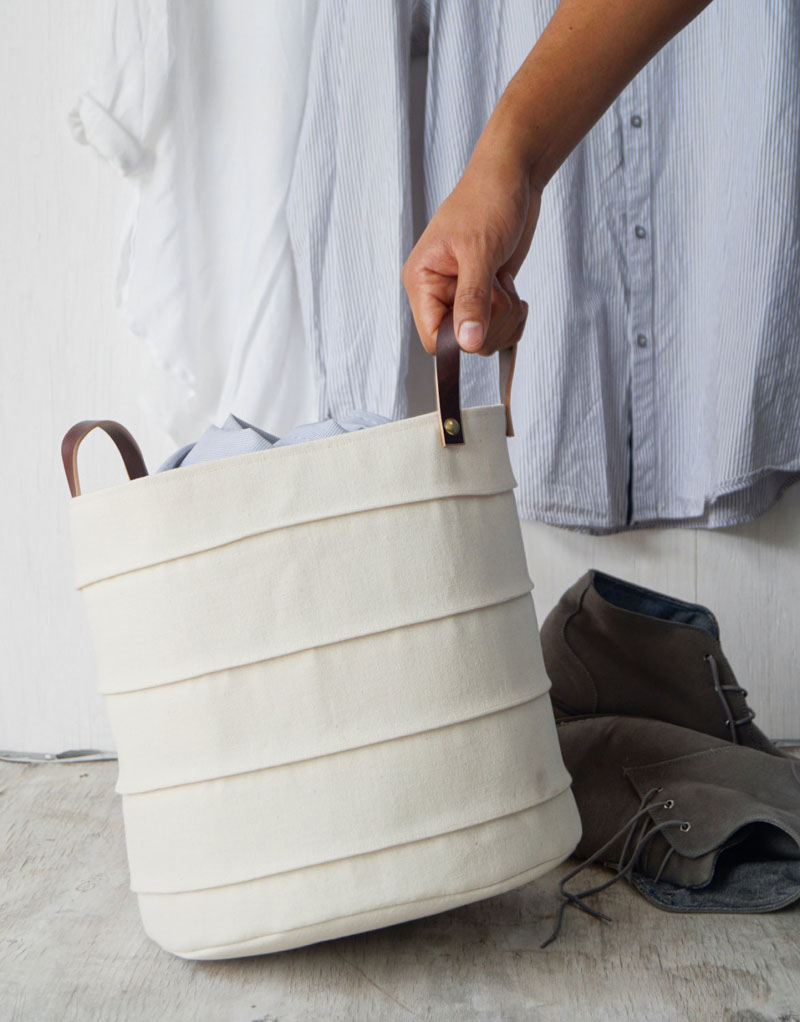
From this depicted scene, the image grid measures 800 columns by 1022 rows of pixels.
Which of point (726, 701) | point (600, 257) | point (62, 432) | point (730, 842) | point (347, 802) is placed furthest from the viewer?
point (62, 432)

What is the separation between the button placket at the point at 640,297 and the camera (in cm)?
93

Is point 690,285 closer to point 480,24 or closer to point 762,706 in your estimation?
point 480,24

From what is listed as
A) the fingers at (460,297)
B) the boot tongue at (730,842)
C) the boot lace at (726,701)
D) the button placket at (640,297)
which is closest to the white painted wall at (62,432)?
the button placket at (640,297)

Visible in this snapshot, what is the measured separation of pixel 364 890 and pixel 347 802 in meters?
0.06

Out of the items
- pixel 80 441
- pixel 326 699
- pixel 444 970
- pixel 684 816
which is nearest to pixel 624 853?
pixel 684 816

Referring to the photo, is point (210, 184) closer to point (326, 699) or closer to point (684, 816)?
point (326, 699)

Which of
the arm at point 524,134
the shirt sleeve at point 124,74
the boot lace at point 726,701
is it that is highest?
the shirt sleeve at point 124,74

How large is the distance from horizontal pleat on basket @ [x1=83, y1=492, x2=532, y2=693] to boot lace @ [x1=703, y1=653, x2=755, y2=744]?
1.13 ft

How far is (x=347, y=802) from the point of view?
583 mm

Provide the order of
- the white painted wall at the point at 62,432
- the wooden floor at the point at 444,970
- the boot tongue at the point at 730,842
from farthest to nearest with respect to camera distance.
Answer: the white painted wall at the point at 62,432 → the boot tongue at the point at 730,842 → the wooden floor at the point at 444,970

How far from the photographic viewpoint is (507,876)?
0.60 meters

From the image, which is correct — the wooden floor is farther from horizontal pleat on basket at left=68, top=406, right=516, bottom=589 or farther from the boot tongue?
horizontal pleat on basket at left=68, top=406, right=516, bottom=589

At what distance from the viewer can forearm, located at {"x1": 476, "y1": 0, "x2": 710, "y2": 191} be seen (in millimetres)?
619

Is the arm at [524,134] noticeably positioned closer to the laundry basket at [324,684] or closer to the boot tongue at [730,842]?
the laundry basket at [324,684]
